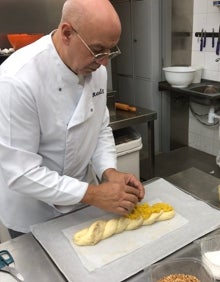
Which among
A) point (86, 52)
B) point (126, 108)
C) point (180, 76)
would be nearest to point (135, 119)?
point (126, 108)

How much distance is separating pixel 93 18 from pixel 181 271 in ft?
2.24

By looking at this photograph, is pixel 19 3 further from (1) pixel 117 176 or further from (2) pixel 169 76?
(1) pixel 117 176

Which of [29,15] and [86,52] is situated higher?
[29,15]

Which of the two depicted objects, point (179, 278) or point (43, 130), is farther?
point (43, 130)

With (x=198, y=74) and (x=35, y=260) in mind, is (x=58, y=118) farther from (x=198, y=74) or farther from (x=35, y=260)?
(x=198, y=74)

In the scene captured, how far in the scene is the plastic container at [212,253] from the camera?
0.74 m

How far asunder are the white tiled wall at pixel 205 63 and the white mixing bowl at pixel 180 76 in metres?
0.22

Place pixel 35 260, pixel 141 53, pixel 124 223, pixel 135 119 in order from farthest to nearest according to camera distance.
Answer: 1. pixel 141 53
2. pixel 135 119
3. pixel 124 223
4. pixel 35 260

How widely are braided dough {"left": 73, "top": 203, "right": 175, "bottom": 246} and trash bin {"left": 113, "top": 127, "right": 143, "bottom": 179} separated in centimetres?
103

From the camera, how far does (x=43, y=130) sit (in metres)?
0.97

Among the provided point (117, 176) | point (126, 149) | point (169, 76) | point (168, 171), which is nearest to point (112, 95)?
point (126, 149)

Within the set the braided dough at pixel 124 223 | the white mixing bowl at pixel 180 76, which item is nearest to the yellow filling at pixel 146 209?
the braided dough at pixel 124 223

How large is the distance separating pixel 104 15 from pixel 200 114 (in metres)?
2.59

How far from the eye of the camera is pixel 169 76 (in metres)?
2.86
